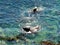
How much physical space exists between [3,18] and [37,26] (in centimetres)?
211

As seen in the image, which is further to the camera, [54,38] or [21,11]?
[21,11]

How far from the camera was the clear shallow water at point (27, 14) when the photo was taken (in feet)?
44.6

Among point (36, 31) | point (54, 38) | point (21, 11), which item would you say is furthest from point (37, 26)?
point (21, 11)

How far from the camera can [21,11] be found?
1628 centimetres

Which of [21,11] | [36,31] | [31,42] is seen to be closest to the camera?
[31,42]

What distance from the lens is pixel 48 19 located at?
1527 cm

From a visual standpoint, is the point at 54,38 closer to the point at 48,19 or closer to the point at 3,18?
the point at 48,19

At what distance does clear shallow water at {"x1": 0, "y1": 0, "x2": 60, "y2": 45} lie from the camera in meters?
13.6

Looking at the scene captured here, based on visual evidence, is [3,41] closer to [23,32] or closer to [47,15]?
[23,32]

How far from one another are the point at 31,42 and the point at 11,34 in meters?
1.11

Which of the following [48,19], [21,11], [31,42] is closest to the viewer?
[31,42]

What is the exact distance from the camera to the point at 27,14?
1592cm

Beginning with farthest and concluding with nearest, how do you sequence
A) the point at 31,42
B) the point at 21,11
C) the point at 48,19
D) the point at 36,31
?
the point at 21,11 → the point at 48,19 → the point at 36,31 → the point at 31,42

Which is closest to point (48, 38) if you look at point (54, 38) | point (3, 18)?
point (54, 38)
